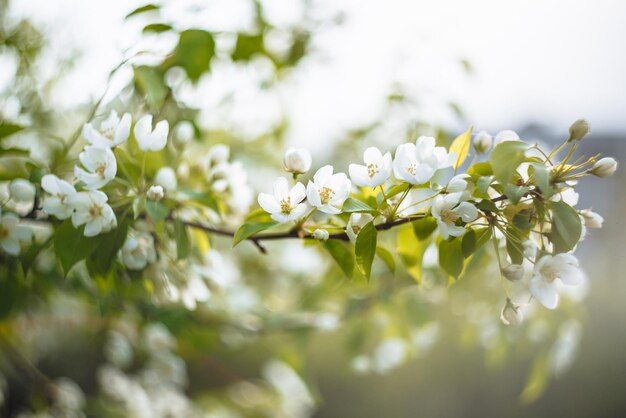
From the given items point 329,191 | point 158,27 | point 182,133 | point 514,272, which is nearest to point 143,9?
point 158,27

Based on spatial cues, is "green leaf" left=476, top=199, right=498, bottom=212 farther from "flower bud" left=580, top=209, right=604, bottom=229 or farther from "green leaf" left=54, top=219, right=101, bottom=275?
"green leaf" left=54, top=219, right=101, bottom=275

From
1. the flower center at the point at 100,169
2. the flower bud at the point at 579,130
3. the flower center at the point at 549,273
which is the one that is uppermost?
the flower bud at the point at 579,130

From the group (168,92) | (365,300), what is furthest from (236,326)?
(168,92)

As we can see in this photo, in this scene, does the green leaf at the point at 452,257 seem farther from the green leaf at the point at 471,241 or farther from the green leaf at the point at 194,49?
the green leaf at the point at 194,49

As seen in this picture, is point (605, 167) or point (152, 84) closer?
point (605, 167)

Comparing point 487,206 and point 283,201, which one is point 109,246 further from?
point 487,206

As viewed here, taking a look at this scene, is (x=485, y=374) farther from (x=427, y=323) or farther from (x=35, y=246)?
(x=35, y=246)

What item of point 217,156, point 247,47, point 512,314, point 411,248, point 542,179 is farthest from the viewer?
point 247,47

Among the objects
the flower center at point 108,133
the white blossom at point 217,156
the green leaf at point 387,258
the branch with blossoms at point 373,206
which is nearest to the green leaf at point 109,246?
the branch with blossoms at point 373,206
